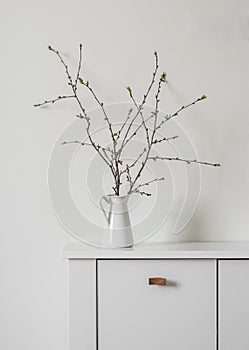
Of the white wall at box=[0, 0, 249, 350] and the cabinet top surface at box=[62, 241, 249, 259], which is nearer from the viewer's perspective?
the cabinet top surface at box=[62, 241, 249, 259]

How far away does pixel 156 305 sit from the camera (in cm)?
192

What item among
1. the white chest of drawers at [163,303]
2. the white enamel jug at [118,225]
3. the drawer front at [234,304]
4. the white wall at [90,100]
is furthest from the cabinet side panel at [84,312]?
the drawer front at [234,304]

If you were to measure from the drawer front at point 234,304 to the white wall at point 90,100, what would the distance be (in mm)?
292

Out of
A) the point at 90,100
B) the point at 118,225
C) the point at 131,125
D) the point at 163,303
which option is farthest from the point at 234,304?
the point at 90,100

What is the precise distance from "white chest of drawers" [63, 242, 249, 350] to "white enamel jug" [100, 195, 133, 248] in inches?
2.5

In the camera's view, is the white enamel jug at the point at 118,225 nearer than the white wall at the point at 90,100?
Yes

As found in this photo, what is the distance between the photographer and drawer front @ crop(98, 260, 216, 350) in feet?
6.30

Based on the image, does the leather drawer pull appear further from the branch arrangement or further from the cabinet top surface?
the branch arrangement

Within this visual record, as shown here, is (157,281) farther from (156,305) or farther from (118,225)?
(118,225)

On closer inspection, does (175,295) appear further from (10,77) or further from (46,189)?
(10,77)

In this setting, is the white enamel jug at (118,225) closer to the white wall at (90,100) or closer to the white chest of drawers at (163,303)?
the white chest of drawers at (163,303)

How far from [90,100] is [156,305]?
84cm

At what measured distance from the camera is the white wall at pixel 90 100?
7.19ft

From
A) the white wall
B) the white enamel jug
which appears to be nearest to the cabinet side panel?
the white enamel jug
